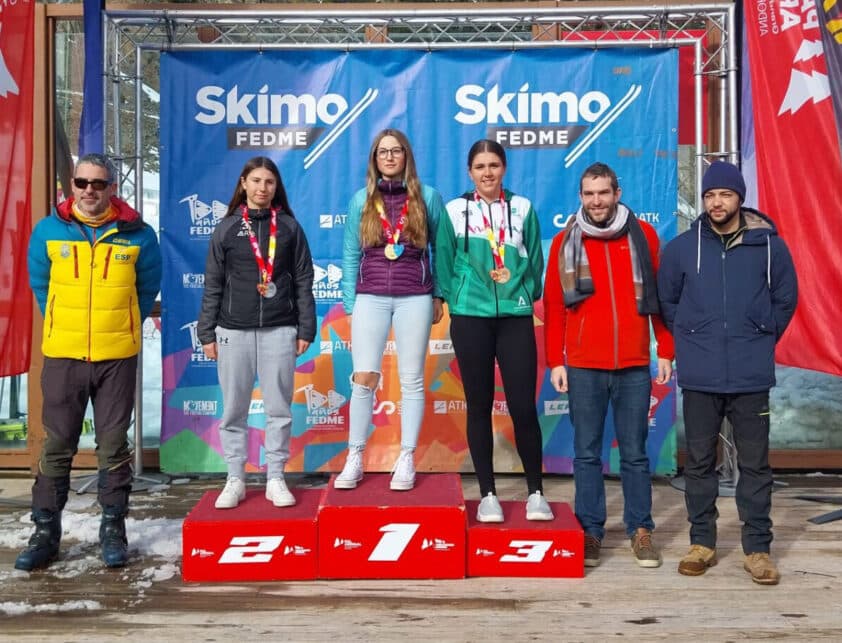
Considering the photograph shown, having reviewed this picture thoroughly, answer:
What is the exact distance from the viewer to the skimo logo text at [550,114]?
514 centimetres

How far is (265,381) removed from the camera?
3.71 metres

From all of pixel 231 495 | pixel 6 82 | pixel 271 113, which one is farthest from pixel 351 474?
A: pixel 6 82

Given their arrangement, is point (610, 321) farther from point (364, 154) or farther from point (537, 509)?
point (364, 154)

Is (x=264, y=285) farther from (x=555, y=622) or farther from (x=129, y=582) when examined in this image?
(x=555, y=622)

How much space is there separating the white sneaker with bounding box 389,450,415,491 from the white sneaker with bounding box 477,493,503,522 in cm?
32

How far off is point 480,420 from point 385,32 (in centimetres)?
298

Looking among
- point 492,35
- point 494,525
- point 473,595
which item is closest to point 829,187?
point 492,35

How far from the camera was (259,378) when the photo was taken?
3.70 m

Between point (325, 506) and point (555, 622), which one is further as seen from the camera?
point (325, 506)

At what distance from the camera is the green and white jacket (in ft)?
11.8

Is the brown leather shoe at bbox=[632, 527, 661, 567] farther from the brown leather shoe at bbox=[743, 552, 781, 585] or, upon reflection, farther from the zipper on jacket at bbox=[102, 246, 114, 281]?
the zipper on jacket at bbox=[102, 246, 114, 281]

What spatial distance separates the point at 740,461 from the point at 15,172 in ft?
12.9

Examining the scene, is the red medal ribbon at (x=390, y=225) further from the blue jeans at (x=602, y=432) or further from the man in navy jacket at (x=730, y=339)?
the man in navy jacket at (x=730, y=339)

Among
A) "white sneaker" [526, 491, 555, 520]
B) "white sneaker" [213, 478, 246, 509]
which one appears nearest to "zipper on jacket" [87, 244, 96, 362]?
"white sneaker" [213, 478, 246, 509]
